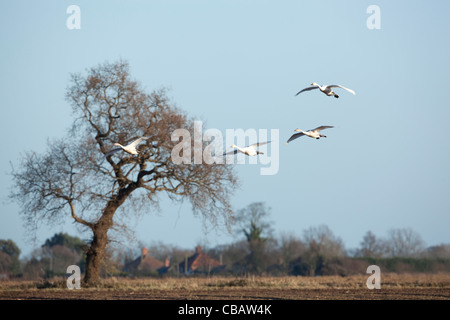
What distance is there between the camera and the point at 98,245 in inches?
1312

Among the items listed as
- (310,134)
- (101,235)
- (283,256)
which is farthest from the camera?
(283,256)

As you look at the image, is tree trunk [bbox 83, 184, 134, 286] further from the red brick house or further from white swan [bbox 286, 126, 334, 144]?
the red brick house

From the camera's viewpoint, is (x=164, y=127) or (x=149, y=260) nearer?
(x=164, y=127)

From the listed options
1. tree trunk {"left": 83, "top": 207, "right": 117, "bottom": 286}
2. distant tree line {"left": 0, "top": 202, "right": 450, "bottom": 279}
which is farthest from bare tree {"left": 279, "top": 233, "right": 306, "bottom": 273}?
tree trunk {"left": 83, "top": 207, "right": 117, "bottom": 286}

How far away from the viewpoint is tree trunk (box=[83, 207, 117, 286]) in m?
33.1

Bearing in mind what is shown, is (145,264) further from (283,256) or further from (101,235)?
(101,235)

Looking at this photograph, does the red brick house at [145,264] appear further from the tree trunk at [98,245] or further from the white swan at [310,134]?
the white swan at [310,134]

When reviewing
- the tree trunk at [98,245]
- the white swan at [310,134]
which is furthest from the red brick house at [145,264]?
the white swan at [310,134]

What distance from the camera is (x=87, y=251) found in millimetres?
33531

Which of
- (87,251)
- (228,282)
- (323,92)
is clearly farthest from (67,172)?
(323,92)

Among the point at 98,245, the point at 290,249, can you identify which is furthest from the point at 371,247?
the point at 98,245
